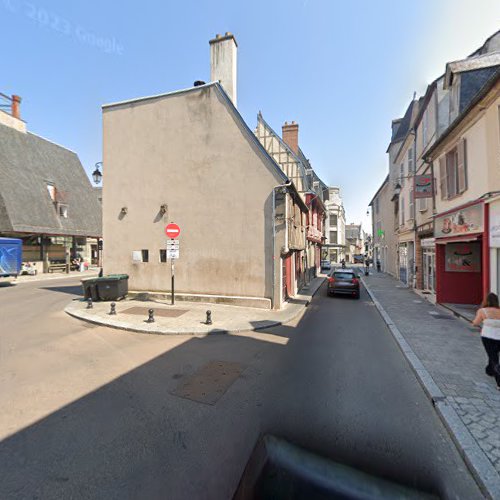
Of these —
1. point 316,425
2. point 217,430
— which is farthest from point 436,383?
point 217,430

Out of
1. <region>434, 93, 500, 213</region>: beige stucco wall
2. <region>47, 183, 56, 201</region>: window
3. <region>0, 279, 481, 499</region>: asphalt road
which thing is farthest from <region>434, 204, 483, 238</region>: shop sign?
<region>47, 183, 56, 201</region>: window

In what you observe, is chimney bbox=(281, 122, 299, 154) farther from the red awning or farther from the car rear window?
the red awning

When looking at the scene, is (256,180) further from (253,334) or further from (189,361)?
(189,361)

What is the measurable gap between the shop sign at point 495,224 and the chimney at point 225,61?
384 inches

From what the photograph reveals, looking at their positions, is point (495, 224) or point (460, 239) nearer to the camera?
point (495, 224)

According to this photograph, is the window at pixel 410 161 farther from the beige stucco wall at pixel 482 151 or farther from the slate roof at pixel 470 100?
the beige stucco wall at pixel 482 151

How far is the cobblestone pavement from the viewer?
3.53 meters

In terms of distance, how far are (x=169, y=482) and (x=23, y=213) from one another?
26566mm

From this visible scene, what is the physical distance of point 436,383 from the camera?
4.67 metres

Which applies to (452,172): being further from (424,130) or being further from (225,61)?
(225,61)

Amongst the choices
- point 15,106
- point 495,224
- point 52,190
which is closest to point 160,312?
point 495,224

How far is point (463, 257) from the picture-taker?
10.9 metres

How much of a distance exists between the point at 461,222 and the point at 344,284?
606cm

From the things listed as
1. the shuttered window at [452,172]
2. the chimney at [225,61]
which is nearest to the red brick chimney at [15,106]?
the chimney at [225,61]
